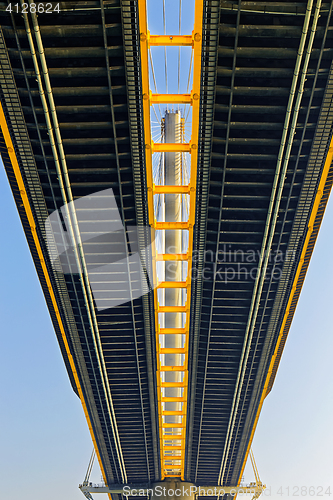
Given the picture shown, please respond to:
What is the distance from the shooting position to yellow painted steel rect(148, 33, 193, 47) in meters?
25.6

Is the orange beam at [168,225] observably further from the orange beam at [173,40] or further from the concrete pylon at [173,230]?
the orange beam at [173,40]

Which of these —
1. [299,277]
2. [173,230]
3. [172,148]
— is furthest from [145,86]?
[299,277]

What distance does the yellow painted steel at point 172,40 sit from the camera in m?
25.6

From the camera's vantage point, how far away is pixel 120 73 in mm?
25875

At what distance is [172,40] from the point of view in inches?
1016

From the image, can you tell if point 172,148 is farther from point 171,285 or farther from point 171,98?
point 171,285

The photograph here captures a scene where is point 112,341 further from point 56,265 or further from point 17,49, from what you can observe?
point 17,49

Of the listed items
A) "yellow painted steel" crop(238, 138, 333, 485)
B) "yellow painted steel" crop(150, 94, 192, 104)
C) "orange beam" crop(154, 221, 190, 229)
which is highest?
"yellow painted steel" crop(150, 94, 192, 104)

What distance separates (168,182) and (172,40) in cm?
1779

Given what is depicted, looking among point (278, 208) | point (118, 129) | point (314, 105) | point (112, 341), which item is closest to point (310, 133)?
point (314, 105)

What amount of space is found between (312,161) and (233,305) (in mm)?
15328

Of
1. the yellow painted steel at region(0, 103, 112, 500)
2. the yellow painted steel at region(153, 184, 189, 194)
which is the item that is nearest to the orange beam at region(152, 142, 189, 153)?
the yellow painted steel at region(153, 184, 189, 194)

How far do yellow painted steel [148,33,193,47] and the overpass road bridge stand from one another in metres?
0.11

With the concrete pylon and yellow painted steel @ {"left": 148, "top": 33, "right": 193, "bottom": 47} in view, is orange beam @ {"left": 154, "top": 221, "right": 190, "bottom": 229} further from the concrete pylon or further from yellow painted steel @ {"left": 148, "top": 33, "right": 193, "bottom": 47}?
yellow painted steel @ {"left": 148, "top": 33, "right": 193, "bottom": 47}
